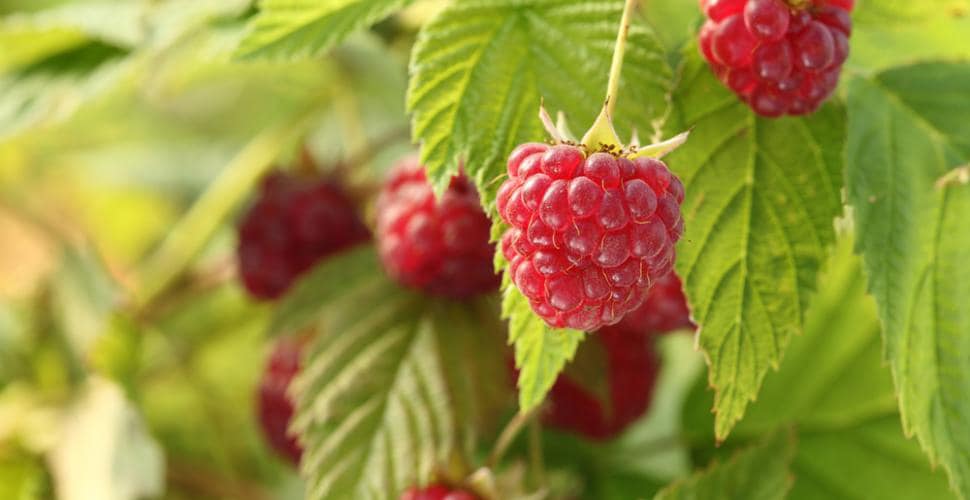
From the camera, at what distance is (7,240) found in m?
1.27

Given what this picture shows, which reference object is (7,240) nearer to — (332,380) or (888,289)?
(332,380)

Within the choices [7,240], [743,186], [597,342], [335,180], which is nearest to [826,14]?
[743,186]

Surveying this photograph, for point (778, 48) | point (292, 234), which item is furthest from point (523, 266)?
point (292, 234)

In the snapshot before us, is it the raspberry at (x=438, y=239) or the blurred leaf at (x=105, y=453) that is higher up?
the raspberry at (x=438, y=239)

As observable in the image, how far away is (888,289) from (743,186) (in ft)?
0.23

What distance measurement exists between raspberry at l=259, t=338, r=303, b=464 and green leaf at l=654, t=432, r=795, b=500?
0.91ft

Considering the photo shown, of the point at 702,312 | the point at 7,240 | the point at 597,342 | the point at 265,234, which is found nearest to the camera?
the point at 702,312

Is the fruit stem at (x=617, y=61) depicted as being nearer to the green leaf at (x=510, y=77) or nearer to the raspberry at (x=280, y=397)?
the green leaf at (x=510, y=77)

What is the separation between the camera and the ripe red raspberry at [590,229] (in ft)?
1.22

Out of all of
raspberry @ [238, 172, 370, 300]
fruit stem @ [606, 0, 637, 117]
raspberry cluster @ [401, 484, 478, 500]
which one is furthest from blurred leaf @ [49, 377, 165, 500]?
fruit stem @ [606, 0, 637, 117]

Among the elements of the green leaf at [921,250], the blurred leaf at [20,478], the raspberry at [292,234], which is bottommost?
the blurred leaf at [20,478]

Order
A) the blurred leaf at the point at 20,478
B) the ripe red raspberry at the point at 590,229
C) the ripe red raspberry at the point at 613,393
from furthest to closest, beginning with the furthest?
1. the blurred leaf at the point at 20,478
2. the ripe red raspberry at the point at 613,393
3. the ripe red raspberry at the point at 590,229

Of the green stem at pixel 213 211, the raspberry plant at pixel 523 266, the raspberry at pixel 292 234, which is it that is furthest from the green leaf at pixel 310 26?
the green stem at pixel 213 211

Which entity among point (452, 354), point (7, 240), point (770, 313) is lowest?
point (7, 240)
